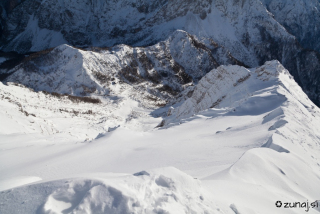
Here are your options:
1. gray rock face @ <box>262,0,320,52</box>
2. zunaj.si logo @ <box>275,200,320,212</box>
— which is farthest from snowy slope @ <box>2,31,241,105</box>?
gray rock face @ <box>262,0,320,52</box>

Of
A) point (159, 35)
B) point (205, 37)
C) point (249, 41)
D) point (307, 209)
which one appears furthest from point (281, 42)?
point (307, 209)

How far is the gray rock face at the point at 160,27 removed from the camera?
6875 cm

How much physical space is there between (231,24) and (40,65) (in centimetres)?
6099

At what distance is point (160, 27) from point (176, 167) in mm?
70545

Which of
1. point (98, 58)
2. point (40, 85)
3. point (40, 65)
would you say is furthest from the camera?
point (98, 58)

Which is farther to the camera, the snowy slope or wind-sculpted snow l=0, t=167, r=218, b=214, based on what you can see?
the snowy slope

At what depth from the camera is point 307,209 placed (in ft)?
14.0

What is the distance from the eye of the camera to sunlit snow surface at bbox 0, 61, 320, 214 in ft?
Result: 9.53

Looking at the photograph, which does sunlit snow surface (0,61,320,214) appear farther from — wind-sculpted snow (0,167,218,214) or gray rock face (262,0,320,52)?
gray rock face (262,0,320,52)

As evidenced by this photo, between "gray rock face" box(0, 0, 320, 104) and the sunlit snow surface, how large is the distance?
5740 centimetres

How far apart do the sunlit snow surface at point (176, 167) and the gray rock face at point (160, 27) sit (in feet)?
188

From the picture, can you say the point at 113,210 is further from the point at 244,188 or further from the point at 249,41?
the point at 249,41

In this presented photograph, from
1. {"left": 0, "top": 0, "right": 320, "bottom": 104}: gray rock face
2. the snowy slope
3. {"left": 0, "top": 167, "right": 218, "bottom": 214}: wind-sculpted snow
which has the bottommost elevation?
the snowy slope
